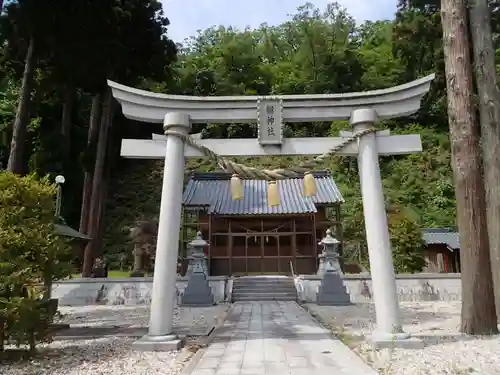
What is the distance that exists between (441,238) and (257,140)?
1874 cm

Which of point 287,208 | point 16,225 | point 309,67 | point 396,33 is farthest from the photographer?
point 309,67

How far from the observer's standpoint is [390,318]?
18.9ft

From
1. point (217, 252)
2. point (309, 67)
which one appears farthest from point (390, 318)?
point (309, 67)

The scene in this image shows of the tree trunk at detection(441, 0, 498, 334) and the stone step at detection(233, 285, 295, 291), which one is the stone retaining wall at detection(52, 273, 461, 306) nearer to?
the stone step at detection(233, 285, 295, 291)

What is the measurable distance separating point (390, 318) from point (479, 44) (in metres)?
5.13

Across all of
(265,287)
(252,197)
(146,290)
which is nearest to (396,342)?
(146,290)

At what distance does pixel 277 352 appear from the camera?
18.4 ft

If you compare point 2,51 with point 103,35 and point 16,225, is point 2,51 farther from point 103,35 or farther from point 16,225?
point 16,225

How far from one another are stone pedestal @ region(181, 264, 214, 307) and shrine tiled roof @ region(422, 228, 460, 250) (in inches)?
506

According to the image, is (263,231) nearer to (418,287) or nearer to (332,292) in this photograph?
(332,292)

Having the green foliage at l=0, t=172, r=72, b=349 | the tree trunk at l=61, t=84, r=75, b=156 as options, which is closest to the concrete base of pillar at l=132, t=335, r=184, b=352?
the green foliage at l=0, t=172, r=72, b=349

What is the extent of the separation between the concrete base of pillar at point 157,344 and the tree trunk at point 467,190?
4516 millimetres

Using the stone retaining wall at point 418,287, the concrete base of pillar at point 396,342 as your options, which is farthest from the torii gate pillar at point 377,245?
the stone retaining wall at point 418,287

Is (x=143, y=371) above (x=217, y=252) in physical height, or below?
below
